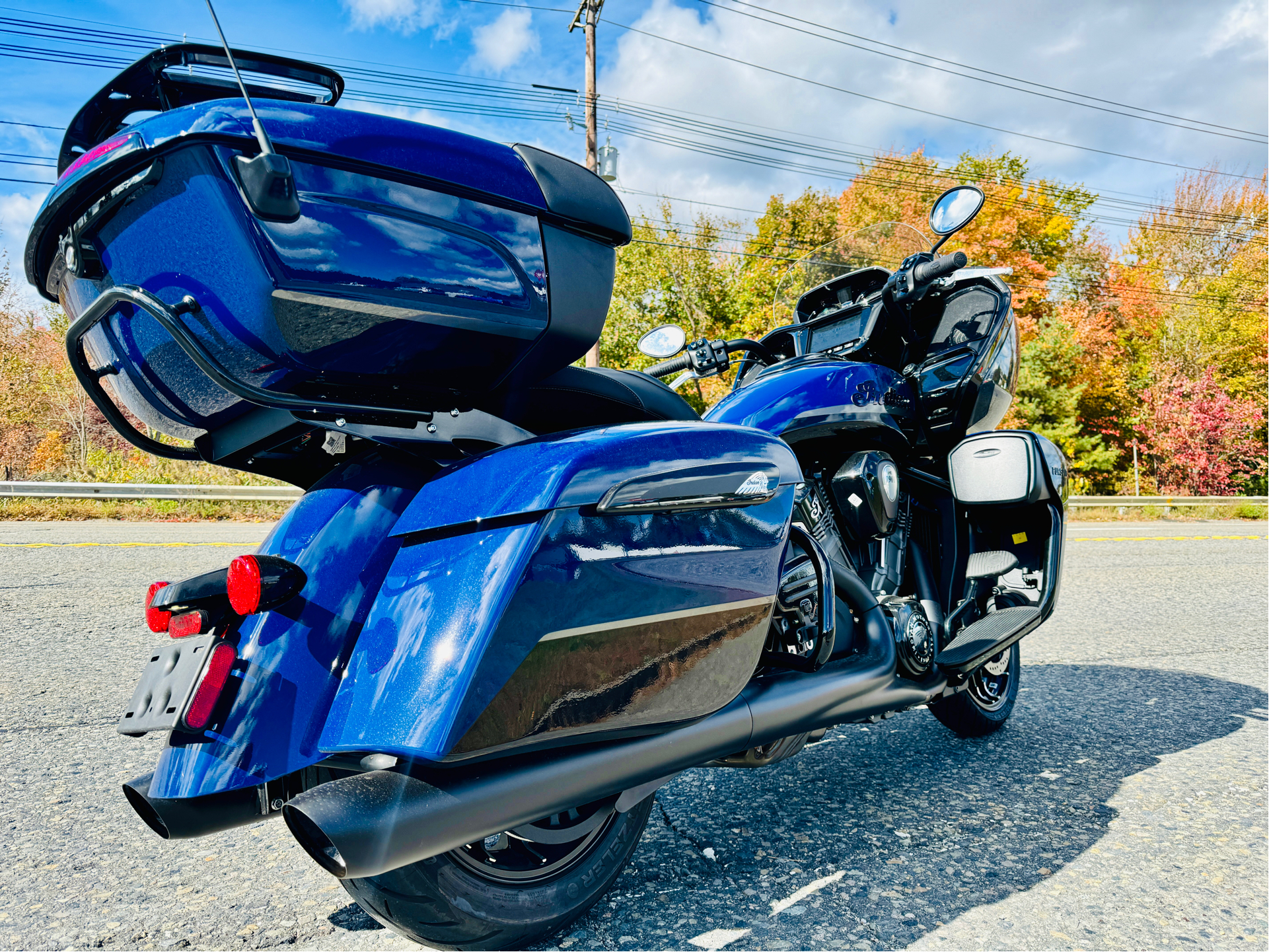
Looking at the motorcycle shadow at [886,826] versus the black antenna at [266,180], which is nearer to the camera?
the black antenna at [266,180]

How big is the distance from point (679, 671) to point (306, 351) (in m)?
0.81

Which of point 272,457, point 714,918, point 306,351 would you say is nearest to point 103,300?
point 306,351

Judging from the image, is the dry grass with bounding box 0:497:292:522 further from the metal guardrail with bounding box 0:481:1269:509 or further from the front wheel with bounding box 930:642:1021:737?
the front wheel with bounding box 930:642:1021:737

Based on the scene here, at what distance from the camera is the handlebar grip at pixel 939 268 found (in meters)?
2.61

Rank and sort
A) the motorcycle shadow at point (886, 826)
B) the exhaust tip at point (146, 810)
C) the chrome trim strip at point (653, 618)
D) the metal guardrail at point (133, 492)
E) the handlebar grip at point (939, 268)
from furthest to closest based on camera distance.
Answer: the metal guardrail at point (133, 492)
the handlebar grip at point (939, 268)
the motorcycle shadow at point (886, 826)
the exhaust tip at point (146, 810)
the chrome trim strip at point (653, 618)

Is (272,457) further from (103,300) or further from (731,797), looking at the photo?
(731,797)

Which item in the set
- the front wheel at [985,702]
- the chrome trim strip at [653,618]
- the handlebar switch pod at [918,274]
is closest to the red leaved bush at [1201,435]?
the front wheel at [985,702]

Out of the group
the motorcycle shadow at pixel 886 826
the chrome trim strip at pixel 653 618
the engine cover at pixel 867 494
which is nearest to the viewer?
the chrome trim strip at pixel 653 618

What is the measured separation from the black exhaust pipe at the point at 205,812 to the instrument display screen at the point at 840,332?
2307 mm

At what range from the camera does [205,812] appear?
51.4 inches

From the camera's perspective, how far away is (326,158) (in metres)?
1.21

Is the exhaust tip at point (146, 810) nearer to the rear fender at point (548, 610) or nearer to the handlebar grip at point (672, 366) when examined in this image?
the rear fender at point (548, 610)

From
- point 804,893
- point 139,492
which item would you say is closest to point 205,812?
point 804,893

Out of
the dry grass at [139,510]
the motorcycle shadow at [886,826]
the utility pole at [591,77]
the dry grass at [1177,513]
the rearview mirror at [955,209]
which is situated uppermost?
the utility pole at [591,77]
